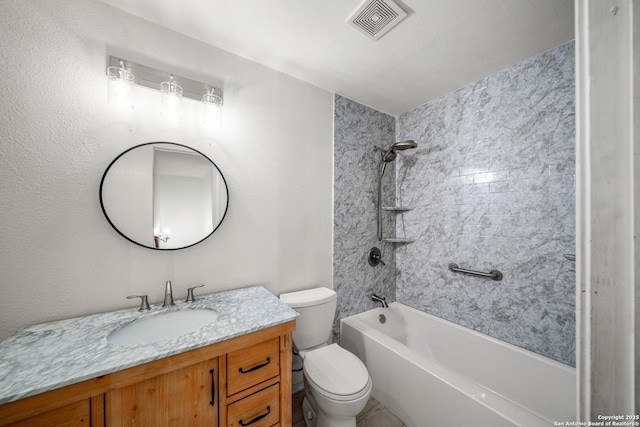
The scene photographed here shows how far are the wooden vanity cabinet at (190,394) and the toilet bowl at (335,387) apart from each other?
22 centimetres

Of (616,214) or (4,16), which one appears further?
(4,16)

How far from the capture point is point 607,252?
21.4 inches

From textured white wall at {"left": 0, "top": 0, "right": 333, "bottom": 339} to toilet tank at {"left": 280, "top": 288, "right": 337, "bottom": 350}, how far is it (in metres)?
0.21

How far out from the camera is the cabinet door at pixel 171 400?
731 mm

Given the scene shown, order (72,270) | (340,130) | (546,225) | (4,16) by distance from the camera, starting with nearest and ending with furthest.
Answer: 1. (4,16)
2. (72,270)
3. (546,225)
4. (340,130)

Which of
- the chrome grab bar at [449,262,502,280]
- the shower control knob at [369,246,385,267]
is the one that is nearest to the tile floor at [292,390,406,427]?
the shower control knob at [369,246,385,267]

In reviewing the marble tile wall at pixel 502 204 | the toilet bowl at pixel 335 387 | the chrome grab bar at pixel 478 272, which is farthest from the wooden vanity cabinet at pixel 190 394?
the chrome grab bar at pixel 478 272

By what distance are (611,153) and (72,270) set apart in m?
2.03

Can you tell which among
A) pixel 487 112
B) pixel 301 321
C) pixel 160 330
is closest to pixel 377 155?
pixel 487 112

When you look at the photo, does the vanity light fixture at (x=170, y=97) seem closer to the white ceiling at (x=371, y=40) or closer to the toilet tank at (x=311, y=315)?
the white ceiling at (x=371, y=40)

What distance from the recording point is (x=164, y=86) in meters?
1.22

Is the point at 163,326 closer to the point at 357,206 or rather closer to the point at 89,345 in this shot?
the point at 89,345

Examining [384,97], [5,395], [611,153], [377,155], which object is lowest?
[5,395]

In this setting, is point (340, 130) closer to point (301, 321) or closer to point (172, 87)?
point (172, 87)
